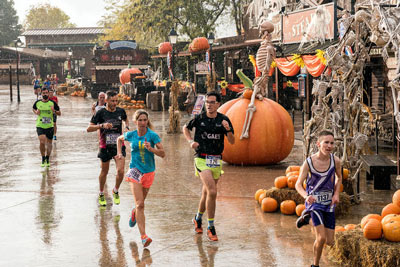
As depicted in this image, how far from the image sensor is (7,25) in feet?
372

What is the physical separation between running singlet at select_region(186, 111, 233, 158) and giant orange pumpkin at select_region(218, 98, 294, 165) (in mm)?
5312

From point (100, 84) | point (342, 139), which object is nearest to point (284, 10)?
point (342, 139)

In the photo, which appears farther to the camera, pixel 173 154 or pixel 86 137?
pixel 86 137

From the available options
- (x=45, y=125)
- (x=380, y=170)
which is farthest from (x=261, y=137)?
(x=45, y=125)

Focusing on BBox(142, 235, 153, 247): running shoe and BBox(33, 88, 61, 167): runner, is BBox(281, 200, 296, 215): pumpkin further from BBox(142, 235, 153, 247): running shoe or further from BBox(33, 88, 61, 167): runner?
BBox(33, 88, 61, 167): runner

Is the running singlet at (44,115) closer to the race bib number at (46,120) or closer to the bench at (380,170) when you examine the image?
the race bib number at (46,120)

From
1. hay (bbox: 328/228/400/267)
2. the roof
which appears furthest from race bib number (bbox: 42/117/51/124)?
the roof

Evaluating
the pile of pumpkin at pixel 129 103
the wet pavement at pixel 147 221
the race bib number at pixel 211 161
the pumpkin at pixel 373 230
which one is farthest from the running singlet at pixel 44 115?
the pile of pumpkin at pixel 129 103

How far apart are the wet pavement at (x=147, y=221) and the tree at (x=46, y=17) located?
128505mm

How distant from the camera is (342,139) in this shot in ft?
32.1

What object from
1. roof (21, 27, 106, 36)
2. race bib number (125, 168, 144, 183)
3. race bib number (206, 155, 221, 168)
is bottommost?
race bib number (125, 168, 144, 183)

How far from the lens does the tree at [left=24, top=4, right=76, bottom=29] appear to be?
13812cm

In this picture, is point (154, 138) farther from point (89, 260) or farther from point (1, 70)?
point (1, 70)

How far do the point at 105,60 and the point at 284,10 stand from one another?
32.8 metres
